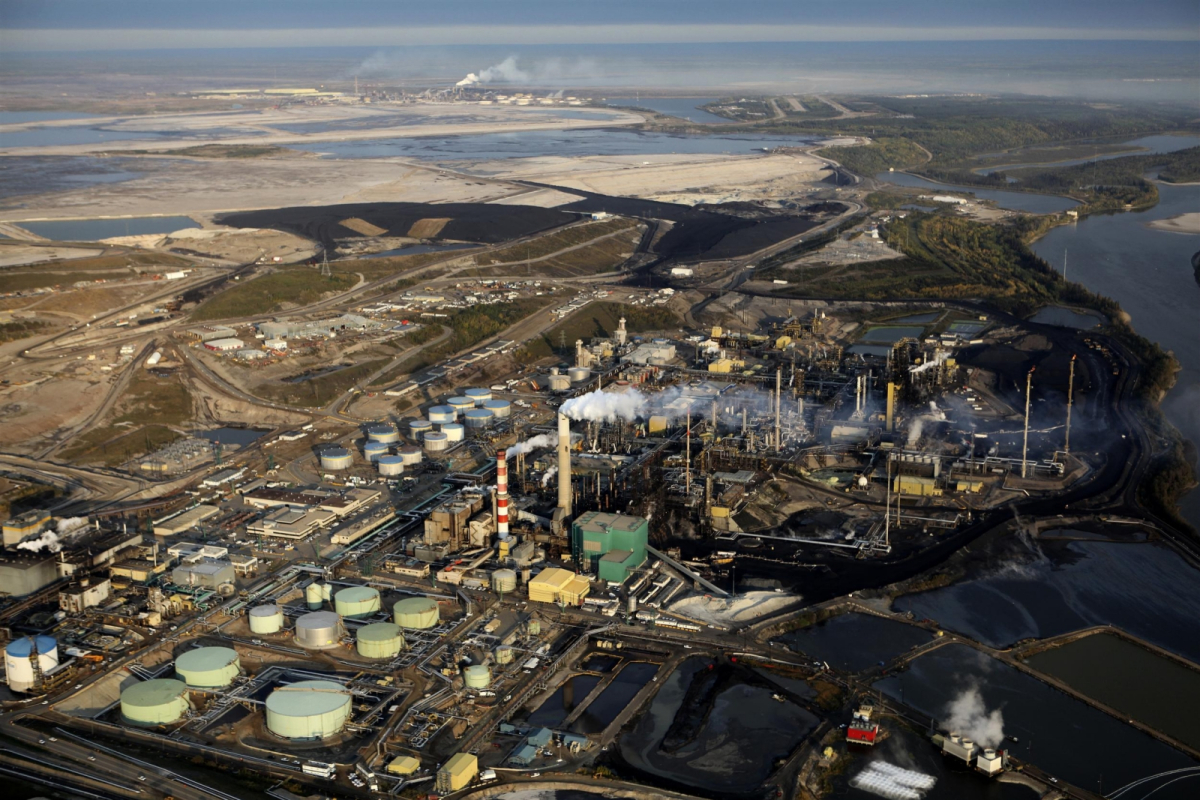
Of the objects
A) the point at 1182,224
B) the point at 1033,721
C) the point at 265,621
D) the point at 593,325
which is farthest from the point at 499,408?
the point at 1182,224

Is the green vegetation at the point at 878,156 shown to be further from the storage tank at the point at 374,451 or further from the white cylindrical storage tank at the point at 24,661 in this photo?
the white cylindrical storage tank at the point at 24,661

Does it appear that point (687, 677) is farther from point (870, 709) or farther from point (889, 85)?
point (889, 85)

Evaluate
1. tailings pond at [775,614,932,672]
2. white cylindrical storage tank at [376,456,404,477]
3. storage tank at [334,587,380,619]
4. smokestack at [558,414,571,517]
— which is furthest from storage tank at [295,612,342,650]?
white cylindrical storage tank at [376,456,404,477]

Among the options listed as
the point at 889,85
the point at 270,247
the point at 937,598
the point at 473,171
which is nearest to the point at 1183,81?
the point at 889,85

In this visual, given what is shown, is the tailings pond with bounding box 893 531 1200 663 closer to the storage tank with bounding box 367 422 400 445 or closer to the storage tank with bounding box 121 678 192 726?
the storage tank with bounding box 121 678 192 726

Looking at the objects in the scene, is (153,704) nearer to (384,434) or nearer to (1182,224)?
(384,434)
